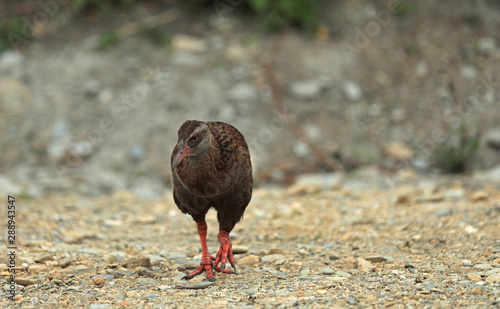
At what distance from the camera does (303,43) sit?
11156 mm

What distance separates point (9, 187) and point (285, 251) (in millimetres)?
4919

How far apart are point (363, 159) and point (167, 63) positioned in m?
4.07

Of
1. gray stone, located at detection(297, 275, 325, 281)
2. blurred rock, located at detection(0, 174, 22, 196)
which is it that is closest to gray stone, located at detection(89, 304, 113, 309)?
gray stone, located at detection(297, 275, 325, 281)

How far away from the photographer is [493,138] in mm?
10172

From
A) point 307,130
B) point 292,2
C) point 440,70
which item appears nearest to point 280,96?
point 307,130

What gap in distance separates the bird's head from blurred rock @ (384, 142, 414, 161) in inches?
241

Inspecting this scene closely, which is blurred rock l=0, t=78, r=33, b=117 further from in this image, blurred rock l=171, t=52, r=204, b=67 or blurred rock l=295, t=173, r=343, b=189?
blurred rock l=295, t=173, r=343, b=189

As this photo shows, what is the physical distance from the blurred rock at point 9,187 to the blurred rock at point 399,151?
6.10 metres

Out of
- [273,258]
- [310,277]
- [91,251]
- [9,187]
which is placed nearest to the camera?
[310,277]

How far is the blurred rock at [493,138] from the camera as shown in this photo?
10.1 meters

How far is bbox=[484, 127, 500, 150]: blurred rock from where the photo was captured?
10125mm

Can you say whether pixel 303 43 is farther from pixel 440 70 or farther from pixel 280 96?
pixel 440 70

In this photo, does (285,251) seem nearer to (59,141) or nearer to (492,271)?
→ (492,271)

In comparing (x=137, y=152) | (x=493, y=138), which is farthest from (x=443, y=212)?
(x=137, y=152)
